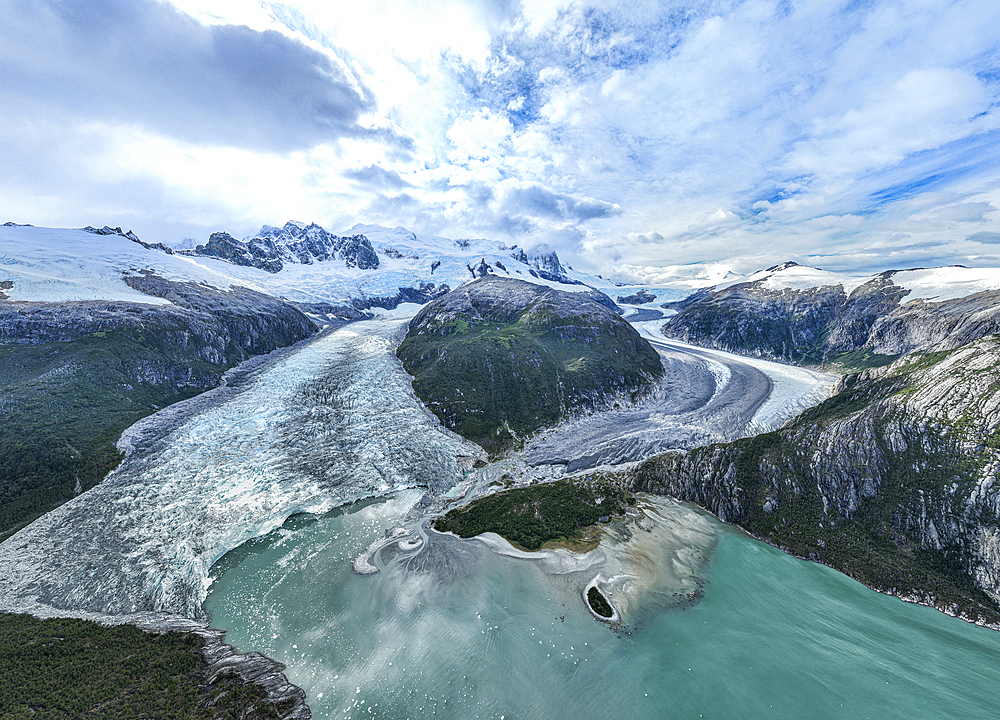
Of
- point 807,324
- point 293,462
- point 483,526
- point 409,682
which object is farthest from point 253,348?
point 807,324

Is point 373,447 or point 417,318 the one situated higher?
point 417,318

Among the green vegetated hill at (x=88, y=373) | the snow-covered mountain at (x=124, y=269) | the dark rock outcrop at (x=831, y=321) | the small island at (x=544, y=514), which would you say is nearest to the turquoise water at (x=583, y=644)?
the small island at (x=544, y=514)

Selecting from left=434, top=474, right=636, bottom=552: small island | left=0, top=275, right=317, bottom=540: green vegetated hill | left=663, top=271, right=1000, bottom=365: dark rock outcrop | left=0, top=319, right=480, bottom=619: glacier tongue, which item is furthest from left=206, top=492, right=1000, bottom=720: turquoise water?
left=663, top=271, right=1000, bottom=365: dark rock outcrop

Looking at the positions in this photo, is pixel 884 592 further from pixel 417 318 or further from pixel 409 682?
pixel 417 318

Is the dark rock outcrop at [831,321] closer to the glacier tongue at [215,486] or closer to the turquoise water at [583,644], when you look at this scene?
the turquoise water at [583,644]

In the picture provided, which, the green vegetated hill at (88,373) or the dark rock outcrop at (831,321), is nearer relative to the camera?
the green vegetated hill at (88,373)

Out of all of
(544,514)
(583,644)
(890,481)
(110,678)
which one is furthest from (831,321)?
(110,678)

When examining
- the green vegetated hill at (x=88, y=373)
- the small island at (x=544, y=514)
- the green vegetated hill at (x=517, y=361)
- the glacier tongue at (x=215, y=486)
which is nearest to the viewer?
the glacier tongue at (x=215, y=486)

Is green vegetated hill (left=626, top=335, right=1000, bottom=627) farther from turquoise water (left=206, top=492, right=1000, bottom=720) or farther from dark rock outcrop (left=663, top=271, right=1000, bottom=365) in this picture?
dark rock outcrop (left=663, top=271, right=1000, bottom=365)
